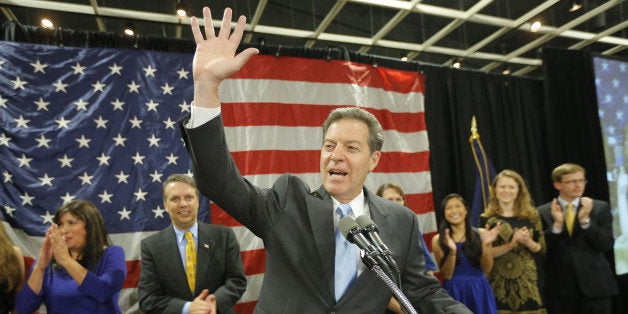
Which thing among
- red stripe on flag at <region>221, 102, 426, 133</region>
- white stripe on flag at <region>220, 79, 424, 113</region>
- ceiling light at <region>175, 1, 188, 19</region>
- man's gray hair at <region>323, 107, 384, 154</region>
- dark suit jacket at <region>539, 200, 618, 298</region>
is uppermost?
ceiling light at <region>175, 1, 188, 19</region>

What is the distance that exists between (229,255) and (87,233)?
92cm

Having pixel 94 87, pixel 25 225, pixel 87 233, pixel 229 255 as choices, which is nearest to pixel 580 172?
pixel 229 255

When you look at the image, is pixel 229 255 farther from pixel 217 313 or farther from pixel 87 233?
pixel 87 233

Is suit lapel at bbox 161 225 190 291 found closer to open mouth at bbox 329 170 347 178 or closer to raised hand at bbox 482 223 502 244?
open mouth at bbox 329 170 347 178

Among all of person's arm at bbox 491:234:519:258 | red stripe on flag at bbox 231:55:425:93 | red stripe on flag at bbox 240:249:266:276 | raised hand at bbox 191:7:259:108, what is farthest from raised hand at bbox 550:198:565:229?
raised hand at bbox 191:7:259:108

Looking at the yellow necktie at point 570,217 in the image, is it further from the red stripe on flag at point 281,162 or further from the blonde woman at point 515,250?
the red stripe on flag at point 281,162

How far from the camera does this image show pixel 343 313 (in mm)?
1210

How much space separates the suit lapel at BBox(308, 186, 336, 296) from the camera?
1257 mm

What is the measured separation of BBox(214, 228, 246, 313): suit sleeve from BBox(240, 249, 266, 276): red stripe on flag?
3.00 feet

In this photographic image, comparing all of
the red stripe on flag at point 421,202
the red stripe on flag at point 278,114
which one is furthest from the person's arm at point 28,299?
the red stripe on flag at point 421,202

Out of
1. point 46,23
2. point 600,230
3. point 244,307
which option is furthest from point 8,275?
point 600,230

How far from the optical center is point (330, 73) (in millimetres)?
4395

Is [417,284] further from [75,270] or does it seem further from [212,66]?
[75,270]

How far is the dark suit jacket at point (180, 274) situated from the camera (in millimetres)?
2574
